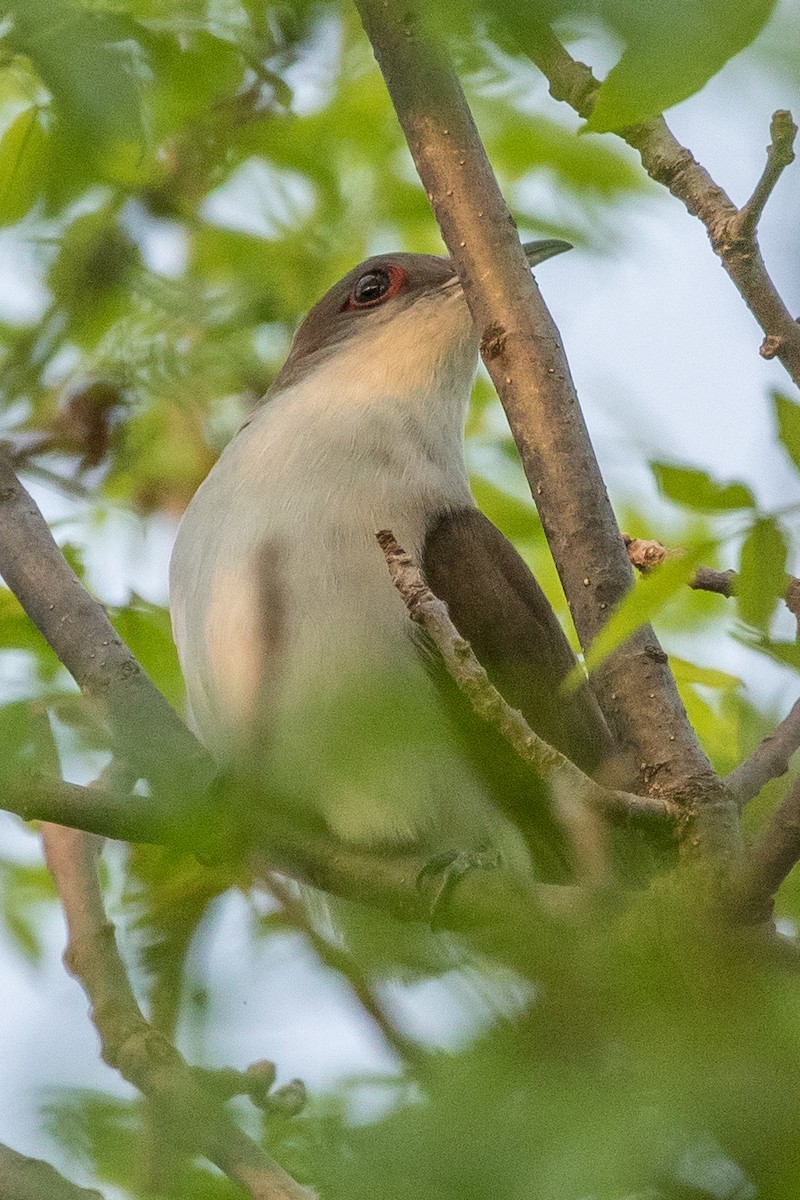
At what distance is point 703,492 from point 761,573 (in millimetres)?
151

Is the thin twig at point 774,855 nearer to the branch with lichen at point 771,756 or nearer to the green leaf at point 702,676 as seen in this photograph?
the branch with lichen at point 771,756

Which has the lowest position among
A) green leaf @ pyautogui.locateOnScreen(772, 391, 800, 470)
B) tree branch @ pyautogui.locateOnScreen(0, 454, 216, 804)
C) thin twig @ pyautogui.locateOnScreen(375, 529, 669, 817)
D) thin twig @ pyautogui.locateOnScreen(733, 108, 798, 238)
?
thin twig @ pyautogui.locateOnScreen(375, 529, 669, 817)

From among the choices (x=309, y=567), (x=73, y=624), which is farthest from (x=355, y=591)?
(x=73, y=624)

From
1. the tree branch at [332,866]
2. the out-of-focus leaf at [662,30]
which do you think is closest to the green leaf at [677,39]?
the out-of-focus leaf at [662,30]

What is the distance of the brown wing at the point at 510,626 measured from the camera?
3934 mm

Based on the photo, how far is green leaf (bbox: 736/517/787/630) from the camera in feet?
6.58

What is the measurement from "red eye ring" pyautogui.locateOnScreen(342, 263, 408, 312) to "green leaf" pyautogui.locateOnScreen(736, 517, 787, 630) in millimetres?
3468

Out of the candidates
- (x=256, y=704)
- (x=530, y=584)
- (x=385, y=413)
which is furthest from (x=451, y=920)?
(x=385, y=413)

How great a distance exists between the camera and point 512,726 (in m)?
2.54

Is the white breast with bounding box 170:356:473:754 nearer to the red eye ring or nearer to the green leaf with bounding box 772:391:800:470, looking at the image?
the red eye ring

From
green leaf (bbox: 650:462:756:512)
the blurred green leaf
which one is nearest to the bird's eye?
green leaf (bbox: 650:462:756:512)

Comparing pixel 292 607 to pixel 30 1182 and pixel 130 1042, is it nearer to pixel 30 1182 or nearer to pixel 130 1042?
pixel 130 1042

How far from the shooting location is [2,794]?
247cm

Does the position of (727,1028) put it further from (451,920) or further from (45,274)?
(45,274)
